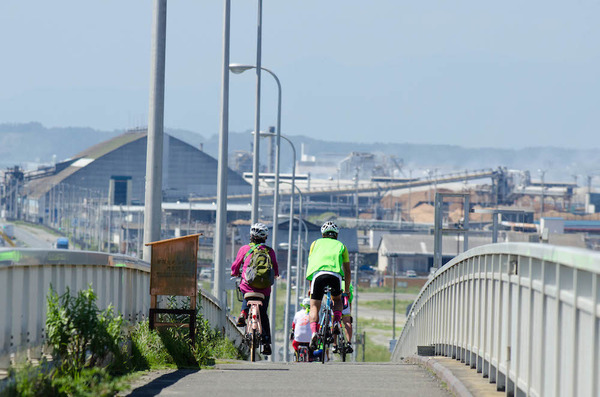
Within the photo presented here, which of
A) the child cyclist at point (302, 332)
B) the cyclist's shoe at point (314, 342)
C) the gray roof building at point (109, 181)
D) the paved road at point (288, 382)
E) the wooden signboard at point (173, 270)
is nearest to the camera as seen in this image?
the paved road at point (288, 382)

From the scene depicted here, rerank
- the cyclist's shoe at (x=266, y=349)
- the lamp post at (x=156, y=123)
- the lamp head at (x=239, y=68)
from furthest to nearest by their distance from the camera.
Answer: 1. the lamp head at (x=239, y=68)
2. the cyclist's shoe at (x=266, y=349)
3. the lamp post at (x=156, y=123)

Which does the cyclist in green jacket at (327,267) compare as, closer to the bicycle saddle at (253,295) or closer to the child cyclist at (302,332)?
the bicycle saddle at (253,295)

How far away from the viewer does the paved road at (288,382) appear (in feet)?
30.9

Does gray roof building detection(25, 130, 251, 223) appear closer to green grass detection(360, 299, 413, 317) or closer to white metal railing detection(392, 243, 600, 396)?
green grass detection(360, 299, 413, 317)

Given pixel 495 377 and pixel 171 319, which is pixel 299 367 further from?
pixel 495 377

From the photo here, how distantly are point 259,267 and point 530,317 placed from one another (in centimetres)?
679

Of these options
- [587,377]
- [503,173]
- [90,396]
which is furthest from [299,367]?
A: [503,173]

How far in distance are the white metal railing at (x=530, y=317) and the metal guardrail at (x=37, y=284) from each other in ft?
11.6

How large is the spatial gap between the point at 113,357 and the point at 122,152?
186 m

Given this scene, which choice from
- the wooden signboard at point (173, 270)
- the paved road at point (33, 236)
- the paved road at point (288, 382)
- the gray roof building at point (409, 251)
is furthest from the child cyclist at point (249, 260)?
the gray roof building at point (409, 251)

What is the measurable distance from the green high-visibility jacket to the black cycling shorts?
0.12m

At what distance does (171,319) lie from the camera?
1263 centimetres

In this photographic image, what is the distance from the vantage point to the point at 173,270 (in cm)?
1198

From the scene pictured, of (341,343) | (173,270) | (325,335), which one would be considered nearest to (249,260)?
(325,335)
